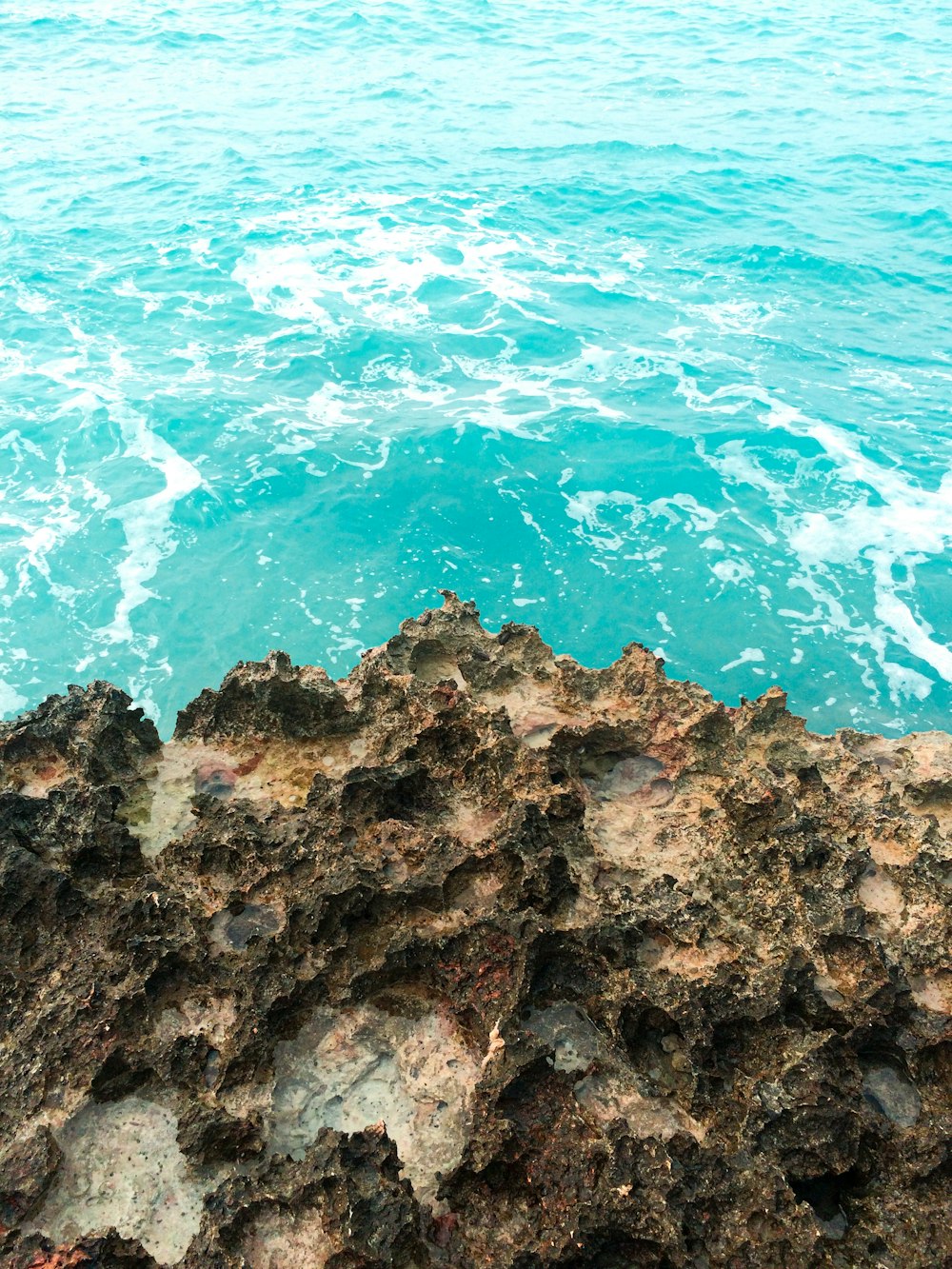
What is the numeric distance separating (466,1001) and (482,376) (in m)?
29.3

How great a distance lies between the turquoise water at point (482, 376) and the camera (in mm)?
26109

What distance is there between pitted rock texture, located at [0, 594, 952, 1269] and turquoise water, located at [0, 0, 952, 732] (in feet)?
42.8

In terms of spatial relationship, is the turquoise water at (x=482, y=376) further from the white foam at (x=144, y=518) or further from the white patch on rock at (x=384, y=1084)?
the white patch on rock at (x=384, y=1084)

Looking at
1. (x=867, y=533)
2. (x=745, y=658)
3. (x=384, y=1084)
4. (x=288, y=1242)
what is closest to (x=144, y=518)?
(x=745, y=658)

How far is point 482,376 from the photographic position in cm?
3516

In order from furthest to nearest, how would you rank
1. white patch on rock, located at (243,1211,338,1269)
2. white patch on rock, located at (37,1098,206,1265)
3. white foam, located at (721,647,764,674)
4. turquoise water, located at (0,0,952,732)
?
turquoise water, located at (0,0,952,732) < white foam, located at (721,647,764,674) < white patch on rock, located at (37,1098,206,1265) < white patch on rock, located at (243,1211,338,1269)

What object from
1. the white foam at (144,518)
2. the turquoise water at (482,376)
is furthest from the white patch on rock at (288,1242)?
the white foam at (144,518)

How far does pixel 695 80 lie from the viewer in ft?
213

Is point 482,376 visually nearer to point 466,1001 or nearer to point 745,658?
point 745,658

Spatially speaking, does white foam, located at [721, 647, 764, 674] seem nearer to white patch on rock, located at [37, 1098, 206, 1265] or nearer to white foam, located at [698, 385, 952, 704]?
white foam, located at [698, 385, 952, 704]

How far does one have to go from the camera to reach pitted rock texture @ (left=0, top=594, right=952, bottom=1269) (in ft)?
25.5

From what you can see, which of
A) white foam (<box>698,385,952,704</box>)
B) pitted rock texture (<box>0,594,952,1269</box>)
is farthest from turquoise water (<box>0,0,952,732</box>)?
pitted rock texture (<box>0,594,952,1269</box>)

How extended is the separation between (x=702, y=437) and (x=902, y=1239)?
2761 cm

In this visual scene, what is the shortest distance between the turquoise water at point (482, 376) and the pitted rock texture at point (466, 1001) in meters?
13.1
